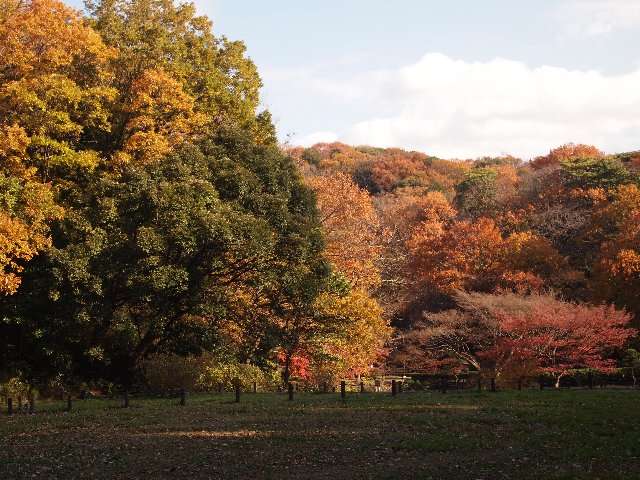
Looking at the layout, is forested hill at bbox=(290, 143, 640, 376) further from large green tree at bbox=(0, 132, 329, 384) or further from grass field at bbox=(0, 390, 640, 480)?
grass field at bbox=(0, 390, 640, 480)

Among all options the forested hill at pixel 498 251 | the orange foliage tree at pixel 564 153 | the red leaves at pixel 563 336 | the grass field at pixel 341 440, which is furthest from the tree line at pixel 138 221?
the orange foliage tree at pixel 564 153

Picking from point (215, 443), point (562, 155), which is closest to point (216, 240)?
point (215, 443)

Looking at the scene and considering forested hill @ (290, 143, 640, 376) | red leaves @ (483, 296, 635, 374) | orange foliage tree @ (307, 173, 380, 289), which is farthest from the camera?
orange foliage tree @ (307, 173, 380, 289)

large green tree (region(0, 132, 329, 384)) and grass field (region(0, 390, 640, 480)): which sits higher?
large green tree (region(0, 132, 329, 384))

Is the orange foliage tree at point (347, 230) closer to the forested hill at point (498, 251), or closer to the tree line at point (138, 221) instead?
the forested hill at point (498, 251)

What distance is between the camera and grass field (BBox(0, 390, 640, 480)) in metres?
11.9

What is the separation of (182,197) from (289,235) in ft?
14.8

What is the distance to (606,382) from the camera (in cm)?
2989

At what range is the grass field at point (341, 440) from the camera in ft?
39.0

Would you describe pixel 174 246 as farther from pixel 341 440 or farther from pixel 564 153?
pixel 564 153

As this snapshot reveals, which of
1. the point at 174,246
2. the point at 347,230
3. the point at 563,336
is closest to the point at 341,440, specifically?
the point at 174,246

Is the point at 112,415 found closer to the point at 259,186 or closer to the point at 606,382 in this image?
the point at 259,186

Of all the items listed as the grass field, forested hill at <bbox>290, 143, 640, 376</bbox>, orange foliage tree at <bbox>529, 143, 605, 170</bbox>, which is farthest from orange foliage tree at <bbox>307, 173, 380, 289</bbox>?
orange foliage tree at <bbox>529, 143, 605, 170</bbox>

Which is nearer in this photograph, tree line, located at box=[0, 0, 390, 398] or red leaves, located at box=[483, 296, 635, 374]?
tree line, located at box=[0, 0, 390, 398]
